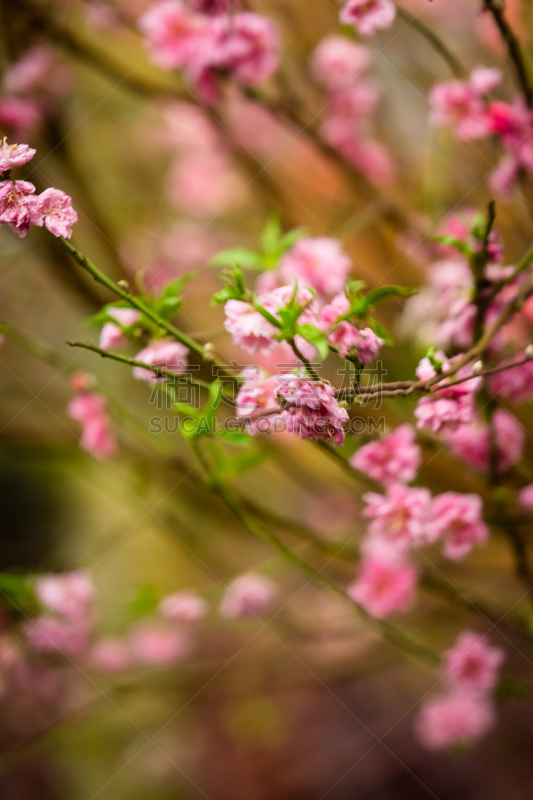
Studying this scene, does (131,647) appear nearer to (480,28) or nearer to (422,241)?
(422,241)

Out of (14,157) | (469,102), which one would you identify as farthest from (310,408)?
(469,102)

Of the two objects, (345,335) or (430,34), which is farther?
(430,34)

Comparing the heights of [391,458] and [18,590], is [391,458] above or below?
above

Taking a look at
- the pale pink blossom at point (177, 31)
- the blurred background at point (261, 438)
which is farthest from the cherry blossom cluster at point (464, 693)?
the pale pink blossom at point (177, 31)

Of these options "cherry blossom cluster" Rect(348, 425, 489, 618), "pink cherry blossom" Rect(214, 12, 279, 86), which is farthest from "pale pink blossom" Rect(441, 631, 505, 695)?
"pink cherry blossom" Rect(214, 12, 279, 86)

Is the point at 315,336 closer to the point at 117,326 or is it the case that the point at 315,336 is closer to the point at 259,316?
the point at 259,316

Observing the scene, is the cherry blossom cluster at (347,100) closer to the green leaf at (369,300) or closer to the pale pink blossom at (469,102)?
the pale pink blossom at (469,102)
